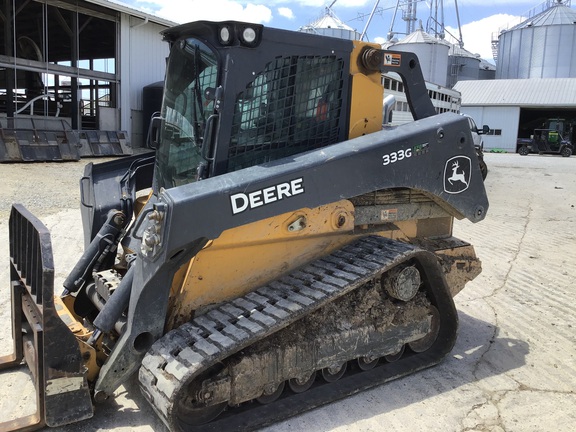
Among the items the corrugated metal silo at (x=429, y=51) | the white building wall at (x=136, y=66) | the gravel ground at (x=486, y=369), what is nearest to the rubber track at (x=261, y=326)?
the gravel ground at (x=486, y=369)

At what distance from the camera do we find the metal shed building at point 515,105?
36.3m

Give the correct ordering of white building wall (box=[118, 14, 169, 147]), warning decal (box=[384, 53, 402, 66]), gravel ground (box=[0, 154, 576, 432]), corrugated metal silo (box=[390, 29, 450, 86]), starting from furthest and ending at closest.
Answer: corrugated metal silo (box=[390, 29, 450, 86]) < white building wall (box=[118, 14, 169, 147]) < warning decal (box=[384, 53, 402, 66]) < gravel ground (box=[0, 154, 576, 432])

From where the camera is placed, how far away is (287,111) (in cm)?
355

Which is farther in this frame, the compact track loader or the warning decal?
the warning decal

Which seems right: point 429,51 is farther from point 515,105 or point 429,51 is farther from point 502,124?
point 502,124

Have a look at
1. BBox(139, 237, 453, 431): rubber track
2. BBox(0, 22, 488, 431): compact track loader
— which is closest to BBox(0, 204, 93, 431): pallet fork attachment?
BBox(0, 22, 488, 431): compact track loader

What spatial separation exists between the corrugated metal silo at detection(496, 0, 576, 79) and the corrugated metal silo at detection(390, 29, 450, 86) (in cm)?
651

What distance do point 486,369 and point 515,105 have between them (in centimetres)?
3636

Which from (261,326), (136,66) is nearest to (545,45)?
(136,66)

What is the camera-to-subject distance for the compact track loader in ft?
9.66

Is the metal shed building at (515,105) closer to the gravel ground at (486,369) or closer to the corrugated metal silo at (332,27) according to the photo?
the corrugated metal silo at (332,27)

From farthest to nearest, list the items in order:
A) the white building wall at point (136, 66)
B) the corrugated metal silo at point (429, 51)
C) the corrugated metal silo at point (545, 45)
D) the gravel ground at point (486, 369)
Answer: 1. the corrugated metal silo at point (429, 51)
2. the corrugated metal silo at point (545, 45)
3. the white building wall at point (136, 66)
4. the gravel ground at point (486, 369)

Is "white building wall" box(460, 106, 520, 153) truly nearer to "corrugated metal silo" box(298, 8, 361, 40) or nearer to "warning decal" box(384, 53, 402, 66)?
"corrugated metal silo" box(298, 8, 361, 40)

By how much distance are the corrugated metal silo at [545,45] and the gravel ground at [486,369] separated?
134 feet
